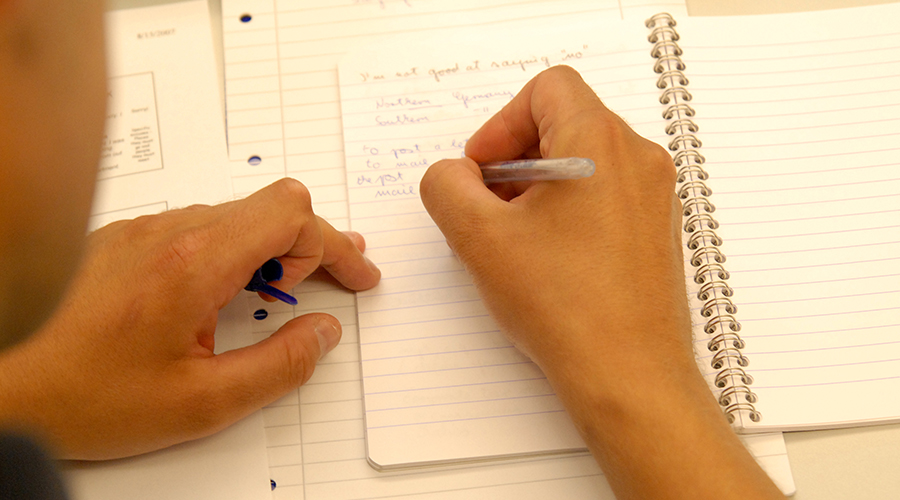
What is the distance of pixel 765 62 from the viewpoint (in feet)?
2.78

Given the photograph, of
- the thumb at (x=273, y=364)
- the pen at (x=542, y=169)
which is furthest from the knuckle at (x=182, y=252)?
the pen at (x=542, y=169)

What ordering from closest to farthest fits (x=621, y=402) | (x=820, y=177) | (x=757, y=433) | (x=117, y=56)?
1. (x=621, y=402)
2. (x=757, y=433)
3. (x=820, y=177)
4. (x=117, y=56)

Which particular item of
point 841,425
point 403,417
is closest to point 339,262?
point 403,417

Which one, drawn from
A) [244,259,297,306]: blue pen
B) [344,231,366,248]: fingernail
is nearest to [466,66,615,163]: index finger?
[344,231,366,248]: fingernail

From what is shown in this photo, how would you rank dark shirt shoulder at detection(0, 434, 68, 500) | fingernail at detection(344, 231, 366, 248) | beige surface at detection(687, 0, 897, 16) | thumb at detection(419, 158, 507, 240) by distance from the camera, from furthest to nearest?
beige surface at detection(687, 0, 897, 16), fingernail at detection(344, 231, 366, 248), thumb at detection(419, 158, 507, 240), dark shirt shoulder at detection(0, 434, 68, 500)

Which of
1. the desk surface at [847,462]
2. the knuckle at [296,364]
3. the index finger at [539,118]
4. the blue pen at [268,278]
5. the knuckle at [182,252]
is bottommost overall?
the desk surface at [847,462]

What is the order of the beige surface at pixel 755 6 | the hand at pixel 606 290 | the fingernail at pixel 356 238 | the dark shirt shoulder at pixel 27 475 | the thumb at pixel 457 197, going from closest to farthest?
the dark shirt shoulder at pixel 27 475, the hand at pixel 606 290, the thumb at pixel 457 197, the fingernail at pixel 356 238, the beige surface at pixel 755 6

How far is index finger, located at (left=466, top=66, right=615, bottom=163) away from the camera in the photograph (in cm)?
66

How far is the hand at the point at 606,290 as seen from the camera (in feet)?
1.83

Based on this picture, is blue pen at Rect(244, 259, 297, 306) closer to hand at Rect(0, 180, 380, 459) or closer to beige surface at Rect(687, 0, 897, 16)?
hand at Rect(0, 180, 380, 459)

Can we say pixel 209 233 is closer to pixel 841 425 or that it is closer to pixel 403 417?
pixel 403 417

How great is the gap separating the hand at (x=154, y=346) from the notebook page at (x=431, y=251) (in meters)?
0.13

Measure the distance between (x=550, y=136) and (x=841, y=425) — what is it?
0.47m

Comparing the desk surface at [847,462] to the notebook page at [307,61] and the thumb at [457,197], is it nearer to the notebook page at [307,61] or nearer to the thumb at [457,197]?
the thumb at [457,197]
